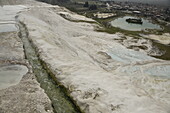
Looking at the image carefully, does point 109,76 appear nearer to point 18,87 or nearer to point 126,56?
point 126,56

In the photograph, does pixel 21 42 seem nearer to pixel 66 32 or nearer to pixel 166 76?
pixel 66 32

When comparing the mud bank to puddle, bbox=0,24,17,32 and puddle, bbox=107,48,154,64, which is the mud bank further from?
puddle, bbox=0,24,17,32

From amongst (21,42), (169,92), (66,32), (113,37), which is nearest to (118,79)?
(169,92)

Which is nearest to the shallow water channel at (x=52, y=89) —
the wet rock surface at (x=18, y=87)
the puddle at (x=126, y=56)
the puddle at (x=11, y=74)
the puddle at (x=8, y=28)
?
the wet rock surface at (x=18, y=87)

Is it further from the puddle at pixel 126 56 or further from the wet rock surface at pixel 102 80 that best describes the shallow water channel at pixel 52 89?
the puddle at pixel 126 56

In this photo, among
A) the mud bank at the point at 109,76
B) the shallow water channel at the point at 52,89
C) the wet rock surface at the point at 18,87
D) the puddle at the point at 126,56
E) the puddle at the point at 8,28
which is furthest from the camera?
the puddle at the point at 8,28

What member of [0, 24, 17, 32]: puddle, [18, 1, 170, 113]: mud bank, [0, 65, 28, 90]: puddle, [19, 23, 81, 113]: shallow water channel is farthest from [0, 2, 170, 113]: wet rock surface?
[0, 24, 17, 32]: puddle
